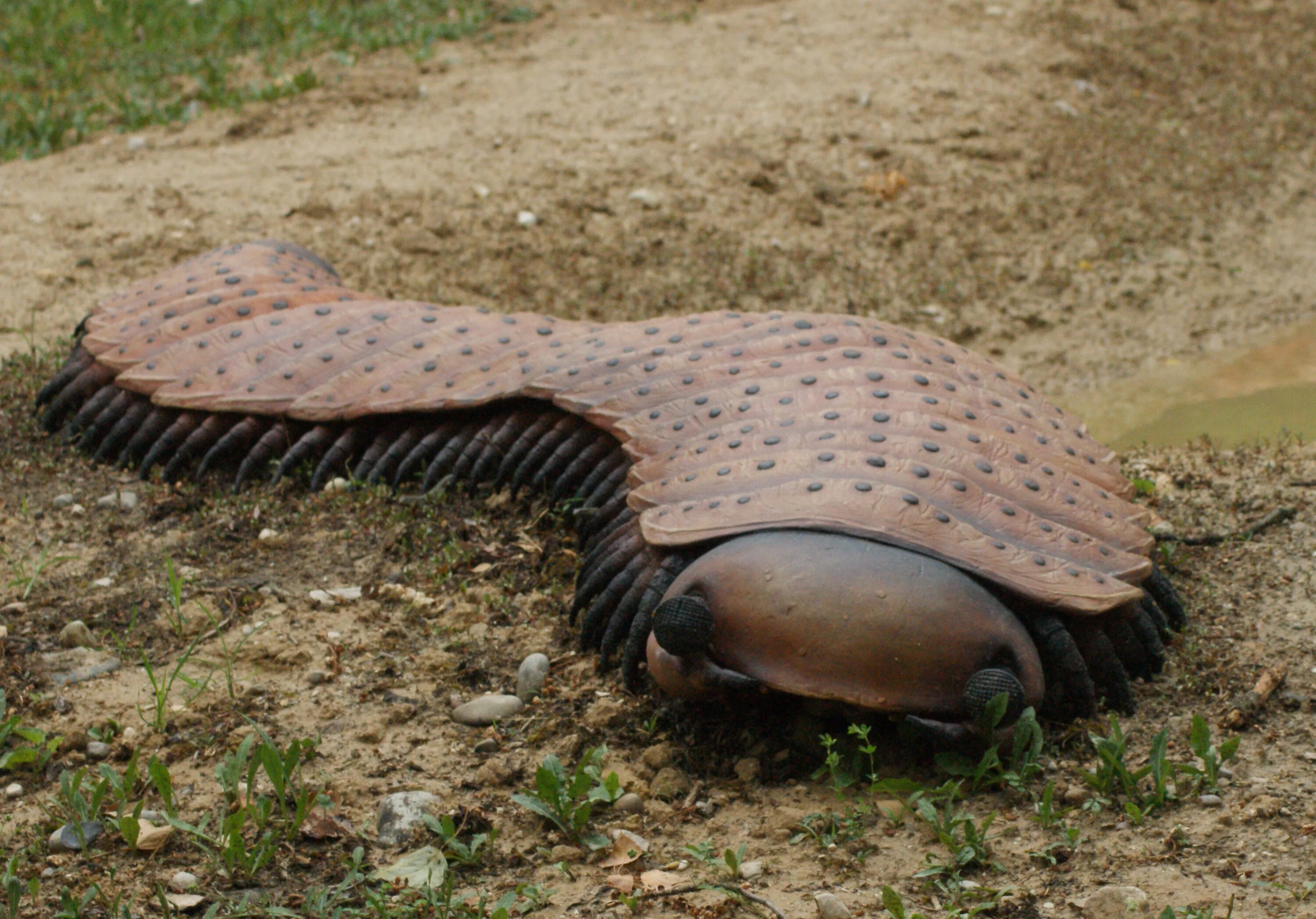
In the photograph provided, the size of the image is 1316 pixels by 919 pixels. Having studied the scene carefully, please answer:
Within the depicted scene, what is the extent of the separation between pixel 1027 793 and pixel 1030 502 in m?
0.73

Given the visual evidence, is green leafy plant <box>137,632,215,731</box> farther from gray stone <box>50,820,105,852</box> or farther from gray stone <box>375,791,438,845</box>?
gray stone <box>375,791,438,845</box>

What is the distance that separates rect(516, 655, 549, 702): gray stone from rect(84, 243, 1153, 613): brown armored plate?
52 centimetres

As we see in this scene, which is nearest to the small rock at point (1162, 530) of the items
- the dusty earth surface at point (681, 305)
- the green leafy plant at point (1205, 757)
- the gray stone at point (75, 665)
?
the dusty earth surface at point (681, 305)

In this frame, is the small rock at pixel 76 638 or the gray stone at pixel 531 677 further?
the small rock at pixel 76 638

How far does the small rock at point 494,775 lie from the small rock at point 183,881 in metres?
0.67

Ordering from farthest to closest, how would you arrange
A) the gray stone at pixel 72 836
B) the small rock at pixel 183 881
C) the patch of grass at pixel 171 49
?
1. the patch of grass at pixel 171 49
2. the gray stone at pixel 72 836
3. the small rock at pixel 183 881

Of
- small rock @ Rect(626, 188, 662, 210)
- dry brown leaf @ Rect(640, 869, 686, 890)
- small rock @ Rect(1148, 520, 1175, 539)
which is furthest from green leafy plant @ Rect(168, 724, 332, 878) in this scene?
small rock @ Rect(626, 188, 662, 210)

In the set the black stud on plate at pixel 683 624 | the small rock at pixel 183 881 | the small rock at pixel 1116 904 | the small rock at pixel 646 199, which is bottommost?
the small rock at pixel 1116 904

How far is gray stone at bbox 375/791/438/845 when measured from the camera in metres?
2.87

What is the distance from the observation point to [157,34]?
8688 mm

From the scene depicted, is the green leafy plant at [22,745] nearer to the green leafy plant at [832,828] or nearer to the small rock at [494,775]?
the small rock at [494,775]

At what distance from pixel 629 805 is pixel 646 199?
14.5ft

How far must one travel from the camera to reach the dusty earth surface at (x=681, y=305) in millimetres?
2902

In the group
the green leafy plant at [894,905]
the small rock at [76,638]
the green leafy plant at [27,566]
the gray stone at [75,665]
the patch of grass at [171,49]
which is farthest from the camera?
the patch of grass at [171,49]
